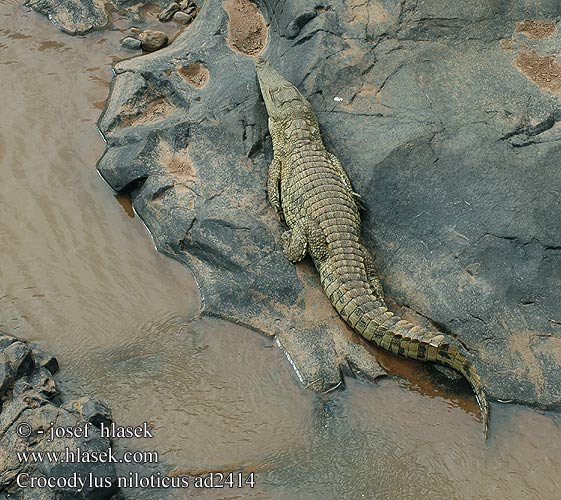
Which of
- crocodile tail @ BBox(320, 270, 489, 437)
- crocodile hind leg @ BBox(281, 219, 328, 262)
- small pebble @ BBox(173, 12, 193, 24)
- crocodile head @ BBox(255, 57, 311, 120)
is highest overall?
crocodile head @ BBox(255, 57, 311, 120)

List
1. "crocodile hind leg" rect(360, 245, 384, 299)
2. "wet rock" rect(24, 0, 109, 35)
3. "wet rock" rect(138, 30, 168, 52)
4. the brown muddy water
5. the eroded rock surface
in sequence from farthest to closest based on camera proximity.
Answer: "wet rock" rect(24, 0, 109, 35) → "wet rock" rect(138, 30, 168, 52) → "crocodile hind leg" rect(360, 245, 384, 299) → the eroded rock surface → the brown muddy water

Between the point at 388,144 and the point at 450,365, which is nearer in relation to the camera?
the point at 450,365

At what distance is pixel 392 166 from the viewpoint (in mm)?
7109

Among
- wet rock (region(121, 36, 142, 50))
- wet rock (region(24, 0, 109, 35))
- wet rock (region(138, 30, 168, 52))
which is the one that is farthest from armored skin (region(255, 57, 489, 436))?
wet rock (region(24, 0, 109, 35))

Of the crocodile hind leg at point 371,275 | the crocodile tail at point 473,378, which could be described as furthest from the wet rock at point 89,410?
the crocodile tail at point 473,378

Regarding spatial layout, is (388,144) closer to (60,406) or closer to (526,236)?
(526,236)

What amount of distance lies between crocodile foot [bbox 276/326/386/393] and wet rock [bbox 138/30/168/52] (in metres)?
4.45

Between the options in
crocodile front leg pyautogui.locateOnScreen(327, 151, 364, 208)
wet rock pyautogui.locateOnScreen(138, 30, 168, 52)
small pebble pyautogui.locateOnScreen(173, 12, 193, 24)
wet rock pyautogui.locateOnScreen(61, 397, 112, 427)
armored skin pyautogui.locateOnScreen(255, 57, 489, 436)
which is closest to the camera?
wet rock pyautogui.locateOnScreen(61, 397, 112, 427)

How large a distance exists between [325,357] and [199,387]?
3.59 ft

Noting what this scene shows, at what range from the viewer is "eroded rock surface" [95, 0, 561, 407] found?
21.2ft

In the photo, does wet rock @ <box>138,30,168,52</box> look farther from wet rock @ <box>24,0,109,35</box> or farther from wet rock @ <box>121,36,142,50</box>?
wet rock @ <box>24,0,109,35</box>

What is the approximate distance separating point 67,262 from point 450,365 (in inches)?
143

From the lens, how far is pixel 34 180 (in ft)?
25.0

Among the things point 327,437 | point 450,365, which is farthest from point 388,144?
point 327,437
